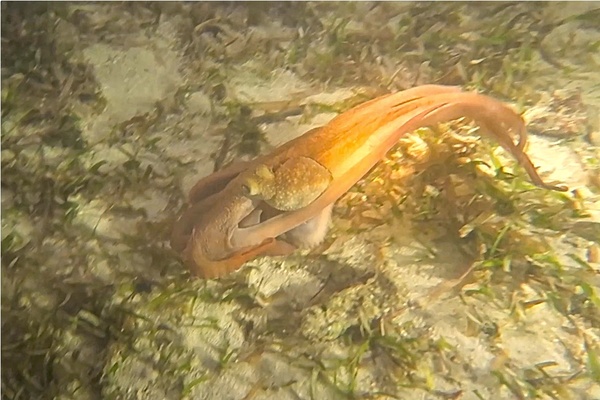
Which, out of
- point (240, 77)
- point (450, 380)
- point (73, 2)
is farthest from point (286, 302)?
point (73, 2)

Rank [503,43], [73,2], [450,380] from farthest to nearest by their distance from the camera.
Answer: [73,2], [503,43], [450,380]

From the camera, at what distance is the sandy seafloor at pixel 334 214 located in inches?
50.6

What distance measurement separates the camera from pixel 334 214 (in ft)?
4.43

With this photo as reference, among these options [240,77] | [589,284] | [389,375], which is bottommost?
[389,375]

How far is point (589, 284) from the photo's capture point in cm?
128

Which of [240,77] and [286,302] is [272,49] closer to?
[240,77]

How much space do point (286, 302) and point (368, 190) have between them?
245mm

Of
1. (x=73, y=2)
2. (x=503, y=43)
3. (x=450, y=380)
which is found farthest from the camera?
(x=73, y=2)

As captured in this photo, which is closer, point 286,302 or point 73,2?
point 286,302

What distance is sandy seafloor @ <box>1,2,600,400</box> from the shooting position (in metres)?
1.29

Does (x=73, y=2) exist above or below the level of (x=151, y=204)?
above

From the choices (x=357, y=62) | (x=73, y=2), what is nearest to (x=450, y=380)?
(x=357, y=62)

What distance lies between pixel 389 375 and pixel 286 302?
21 cm

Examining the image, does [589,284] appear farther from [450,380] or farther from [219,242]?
[219,242]
